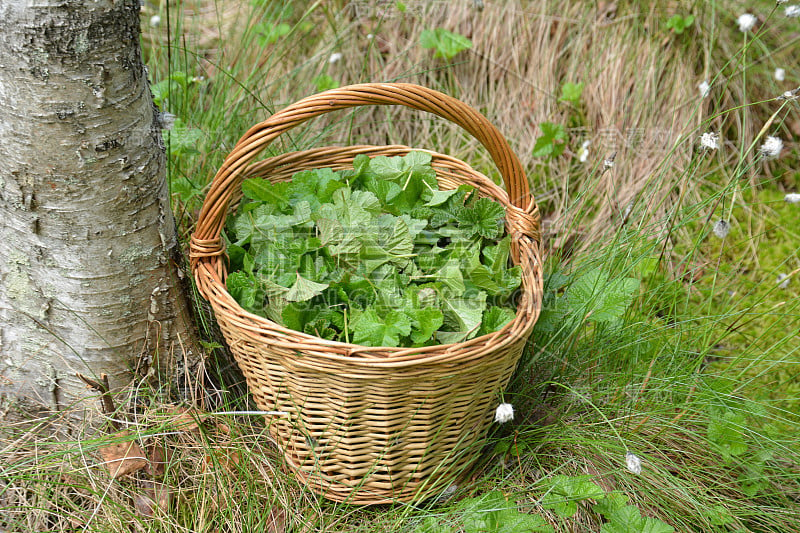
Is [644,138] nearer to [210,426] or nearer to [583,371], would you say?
[583,371]

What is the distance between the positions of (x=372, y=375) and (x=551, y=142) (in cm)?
142

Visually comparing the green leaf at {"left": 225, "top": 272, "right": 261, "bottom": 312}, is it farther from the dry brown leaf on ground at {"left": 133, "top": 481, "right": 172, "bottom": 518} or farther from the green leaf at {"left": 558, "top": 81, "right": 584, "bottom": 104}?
the green leaf at {"left": 558, "top": 81, "right": 584, "bottom": 104}

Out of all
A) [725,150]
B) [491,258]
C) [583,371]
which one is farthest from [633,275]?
[725,150]

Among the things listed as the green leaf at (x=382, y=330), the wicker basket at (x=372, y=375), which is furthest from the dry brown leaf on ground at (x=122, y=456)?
the green leaf at (x=382, y=330)

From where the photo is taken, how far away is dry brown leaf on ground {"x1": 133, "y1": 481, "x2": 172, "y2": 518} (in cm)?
129

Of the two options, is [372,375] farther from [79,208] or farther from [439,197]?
[79,208]

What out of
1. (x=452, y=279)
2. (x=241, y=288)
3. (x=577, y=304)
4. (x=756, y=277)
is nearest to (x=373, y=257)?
(x=452, y=279)

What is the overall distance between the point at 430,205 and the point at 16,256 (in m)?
0.90

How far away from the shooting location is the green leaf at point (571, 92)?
2244 millimetres

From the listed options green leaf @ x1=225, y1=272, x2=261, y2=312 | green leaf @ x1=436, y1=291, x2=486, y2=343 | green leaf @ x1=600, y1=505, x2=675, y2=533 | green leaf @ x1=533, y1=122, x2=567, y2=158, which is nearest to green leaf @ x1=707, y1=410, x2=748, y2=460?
green leaf @ x1=600, y1=505, x2=675, y2=533

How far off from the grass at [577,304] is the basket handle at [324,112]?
0.23 metres

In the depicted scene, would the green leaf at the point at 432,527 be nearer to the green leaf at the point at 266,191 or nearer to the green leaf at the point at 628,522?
the green leaf at the point at 628,522

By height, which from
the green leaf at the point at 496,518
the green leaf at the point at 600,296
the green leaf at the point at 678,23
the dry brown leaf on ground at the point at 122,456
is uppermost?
the green leaf at the point at 678,23

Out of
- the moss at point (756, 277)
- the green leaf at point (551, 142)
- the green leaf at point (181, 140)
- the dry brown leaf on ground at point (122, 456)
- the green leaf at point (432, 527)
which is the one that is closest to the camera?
the green leaf at point (432, 527)
